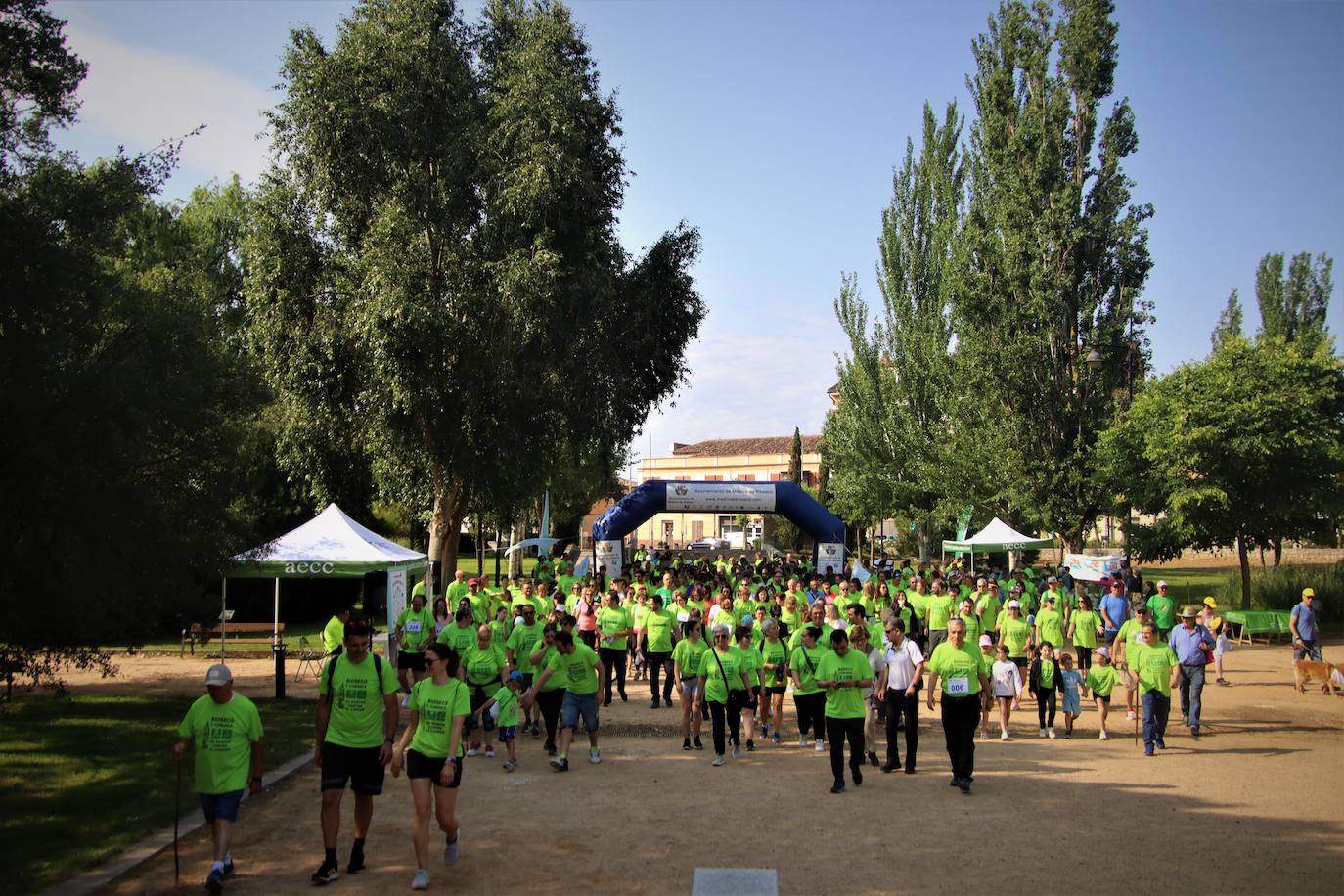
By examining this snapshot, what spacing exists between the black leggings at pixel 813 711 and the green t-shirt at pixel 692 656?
1228 millimetres

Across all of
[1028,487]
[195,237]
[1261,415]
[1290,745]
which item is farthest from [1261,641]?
[195,237]

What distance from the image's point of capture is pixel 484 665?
428 inches

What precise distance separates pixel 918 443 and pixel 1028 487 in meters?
8.17

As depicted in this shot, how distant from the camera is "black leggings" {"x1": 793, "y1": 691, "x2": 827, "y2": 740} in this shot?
1174 centimetres

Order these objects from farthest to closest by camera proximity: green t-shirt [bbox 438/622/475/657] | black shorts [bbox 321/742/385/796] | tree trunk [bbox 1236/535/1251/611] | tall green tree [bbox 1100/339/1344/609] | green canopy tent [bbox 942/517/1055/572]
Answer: green canopy tent [bbox 942/517/1055/572], tree trunk [bbox 1236/535/1251/611], tall green tree [bbox 1100/339/1344/609], green t-shirt [bbox 438/622/475/657], black shorts [bbox 321/742/385/796]

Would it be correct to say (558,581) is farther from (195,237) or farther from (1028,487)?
(195,237)

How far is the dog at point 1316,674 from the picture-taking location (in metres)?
16.2

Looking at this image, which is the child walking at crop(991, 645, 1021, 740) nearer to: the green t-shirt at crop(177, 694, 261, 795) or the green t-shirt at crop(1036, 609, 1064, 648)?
the green t-shirt at crop(1036, 609, 1064, 648)

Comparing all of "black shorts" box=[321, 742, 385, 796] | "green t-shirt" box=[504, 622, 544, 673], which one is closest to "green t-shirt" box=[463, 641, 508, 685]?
"green t-shirt" box=[504, 622, 544, 673]

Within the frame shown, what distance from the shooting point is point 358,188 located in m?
23.2

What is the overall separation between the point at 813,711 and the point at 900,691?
1.52 m

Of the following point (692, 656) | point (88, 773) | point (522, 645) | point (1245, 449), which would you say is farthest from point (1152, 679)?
point (1245, 449)

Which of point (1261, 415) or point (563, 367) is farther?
point (563, 367)

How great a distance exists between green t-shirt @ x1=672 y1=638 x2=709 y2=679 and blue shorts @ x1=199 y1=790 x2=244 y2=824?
19.5 feet
